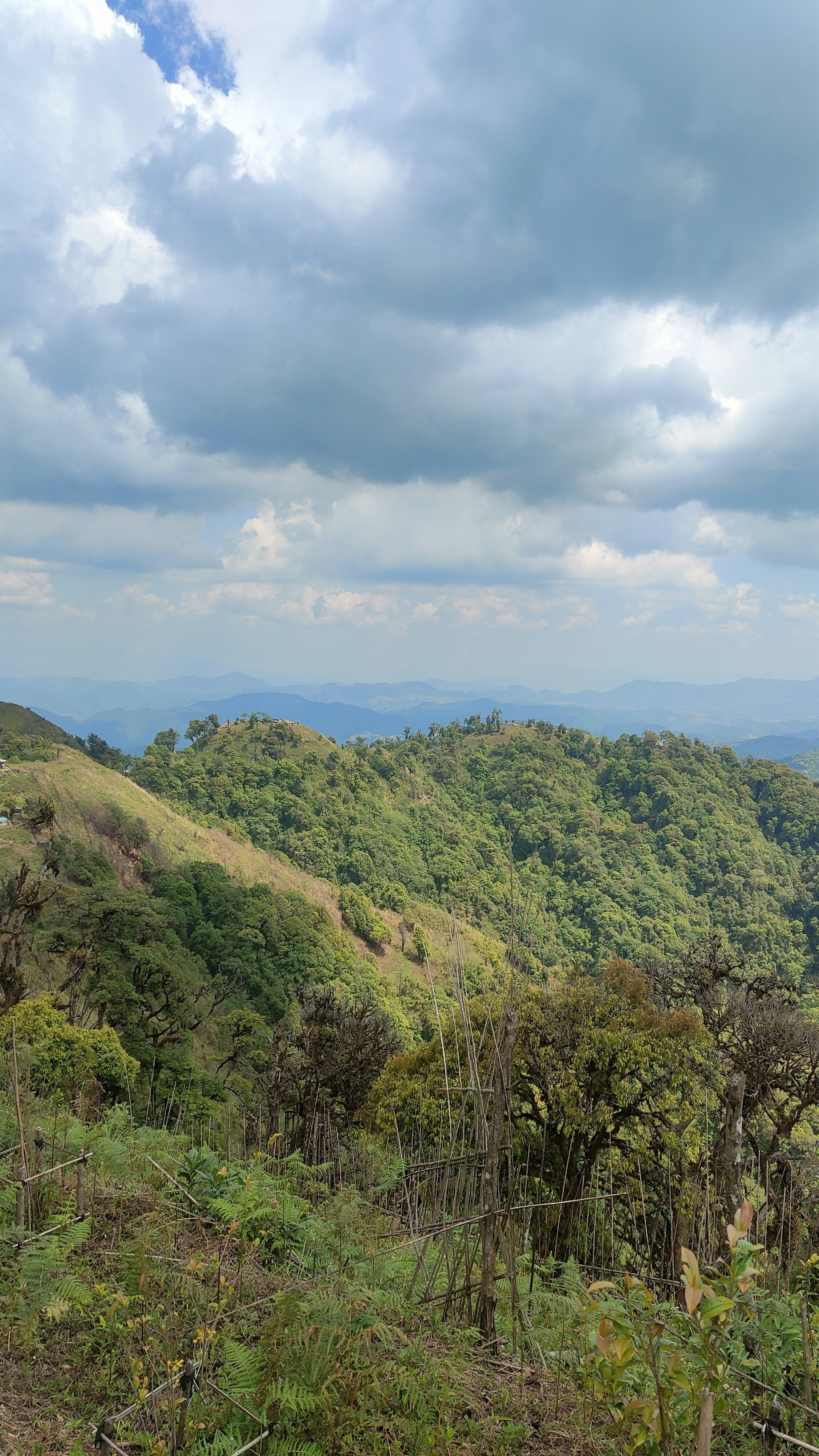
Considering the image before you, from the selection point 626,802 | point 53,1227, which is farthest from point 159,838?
point 626,802

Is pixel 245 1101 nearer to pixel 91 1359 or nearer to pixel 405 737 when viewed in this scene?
pixel 91 1359

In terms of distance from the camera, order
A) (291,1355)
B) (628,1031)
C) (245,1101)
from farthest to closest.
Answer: (245,1101) < (628,1031) < (291,1355)

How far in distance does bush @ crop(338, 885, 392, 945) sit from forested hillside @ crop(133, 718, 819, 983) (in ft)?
28.0

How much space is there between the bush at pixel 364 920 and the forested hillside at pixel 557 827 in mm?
8537

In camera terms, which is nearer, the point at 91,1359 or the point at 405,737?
the point at 91,1359

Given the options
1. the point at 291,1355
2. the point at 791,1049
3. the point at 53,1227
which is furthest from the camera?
the point at 791,1049

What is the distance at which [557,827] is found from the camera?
94.8 metres

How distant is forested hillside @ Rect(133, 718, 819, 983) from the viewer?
239 ft

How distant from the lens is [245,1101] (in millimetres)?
23797

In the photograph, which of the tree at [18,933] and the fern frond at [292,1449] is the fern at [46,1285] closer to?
the fern frond at [292,1449]

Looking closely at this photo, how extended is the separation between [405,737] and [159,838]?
78066mm

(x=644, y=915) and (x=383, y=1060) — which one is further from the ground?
(x=383, y=1060)

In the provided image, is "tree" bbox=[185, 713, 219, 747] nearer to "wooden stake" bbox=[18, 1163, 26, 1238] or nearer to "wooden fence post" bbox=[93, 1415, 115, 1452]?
"wooden stake" bbox=[18, 1163, 26, 1238]

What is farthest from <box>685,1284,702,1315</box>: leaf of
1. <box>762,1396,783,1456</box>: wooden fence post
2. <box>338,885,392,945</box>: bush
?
<box>338,885,392,945</box>: bush
